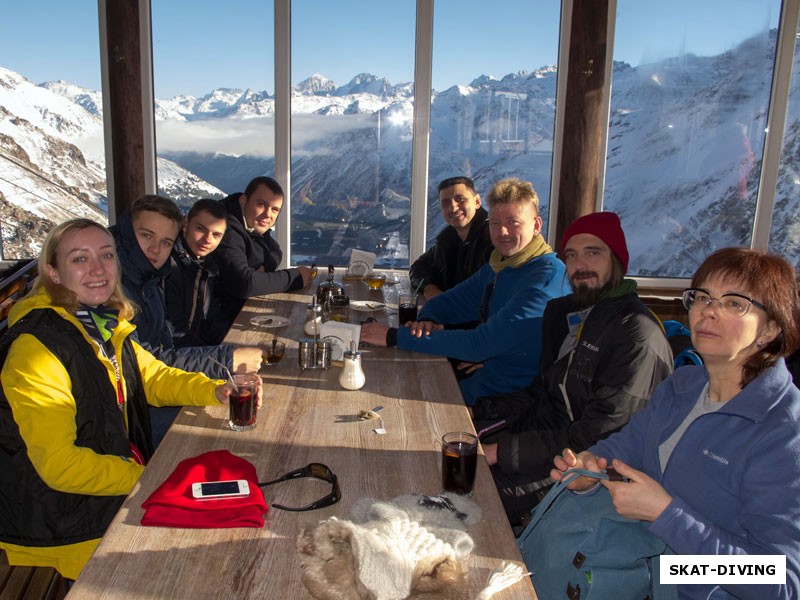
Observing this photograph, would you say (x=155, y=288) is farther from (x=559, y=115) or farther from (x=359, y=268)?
(x=559, y=115)

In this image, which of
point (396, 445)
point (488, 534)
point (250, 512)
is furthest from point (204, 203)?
point (488, 534)

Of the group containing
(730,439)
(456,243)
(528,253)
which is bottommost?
(730,439)

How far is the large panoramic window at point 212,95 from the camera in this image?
4.79 m

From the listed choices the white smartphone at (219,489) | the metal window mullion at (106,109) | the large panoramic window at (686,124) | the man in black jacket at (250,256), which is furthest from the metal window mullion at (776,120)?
the metal window mullion at (106,109)

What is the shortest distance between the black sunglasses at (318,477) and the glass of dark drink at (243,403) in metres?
0.31

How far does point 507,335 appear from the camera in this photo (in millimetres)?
2590

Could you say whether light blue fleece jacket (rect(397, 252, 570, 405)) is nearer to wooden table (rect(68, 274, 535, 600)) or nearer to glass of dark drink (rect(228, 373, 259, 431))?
wooden table (rect(68, 274, 535, 600))

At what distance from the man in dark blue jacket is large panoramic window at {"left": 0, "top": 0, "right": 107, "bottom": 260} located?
A: 2.73m

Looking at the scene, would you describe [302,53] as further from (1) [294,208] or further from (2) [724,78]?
(2) [724,78]

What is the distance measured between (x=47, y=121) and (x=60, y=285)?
148 inches

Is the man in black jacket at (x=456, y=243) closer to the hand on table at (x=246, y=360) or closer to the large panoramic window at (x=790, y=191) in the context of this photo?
the hand on table at (x=246, y=360)

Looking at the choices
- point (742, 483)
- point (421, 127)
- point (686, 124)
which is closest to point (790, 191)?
point (686, 124)

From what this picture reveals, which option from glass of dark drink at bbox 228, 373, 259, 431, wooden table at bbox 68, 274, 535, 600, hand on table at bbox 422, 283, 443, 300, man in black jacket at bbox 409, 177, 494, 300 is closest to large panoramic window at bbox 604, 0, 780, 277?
man in black jacket at bbox 409, 177, 494, 300

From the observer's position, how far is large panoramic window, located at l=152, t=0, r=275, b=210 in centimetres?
479
